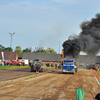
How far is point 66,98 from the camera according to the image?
9.01 metres

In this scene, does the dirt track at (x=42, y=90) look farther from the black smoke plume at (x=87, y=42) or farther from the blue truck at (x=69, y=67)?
the black smoke plume at (x=87, y=42)

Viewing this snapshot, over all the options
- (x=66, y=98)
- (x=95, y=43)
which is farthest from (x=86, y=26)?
(x=66, y=98)

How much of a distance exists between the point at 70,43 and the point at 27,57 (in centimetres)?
6197

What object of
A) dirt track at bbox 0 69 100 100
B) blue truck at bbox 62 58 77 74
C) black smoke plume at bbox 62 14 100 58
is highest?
black smoke plume at bbox 62 14 100 58

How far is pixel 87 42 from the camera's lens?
140 ft

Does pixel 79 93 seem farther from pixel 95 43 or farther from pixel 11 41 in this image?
pixel 11 41

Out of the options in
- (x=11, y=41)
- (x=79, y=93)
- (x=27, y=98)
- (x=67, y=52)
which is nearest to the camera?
(x=79, y=93)

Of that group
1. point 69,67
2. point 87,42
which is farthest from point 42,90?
point 87,42

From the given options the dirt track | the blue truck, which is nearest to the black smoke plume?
the blue truck

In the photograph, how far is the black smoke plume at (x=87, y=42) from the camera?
3808cm

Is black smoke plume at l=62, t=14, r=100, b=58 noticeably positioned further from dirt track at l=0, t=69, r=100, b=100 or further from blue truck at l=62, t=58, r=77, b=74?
dirt track at l=0, t=69, r=100, b=100

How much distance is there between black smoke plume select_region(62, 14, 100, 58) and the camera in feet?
125

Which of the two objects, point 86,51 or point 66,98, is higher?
point 86,51

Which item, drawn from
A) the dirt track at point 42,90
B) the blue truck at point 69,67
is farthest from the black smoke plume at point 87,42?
the dirt track at point 42,90
